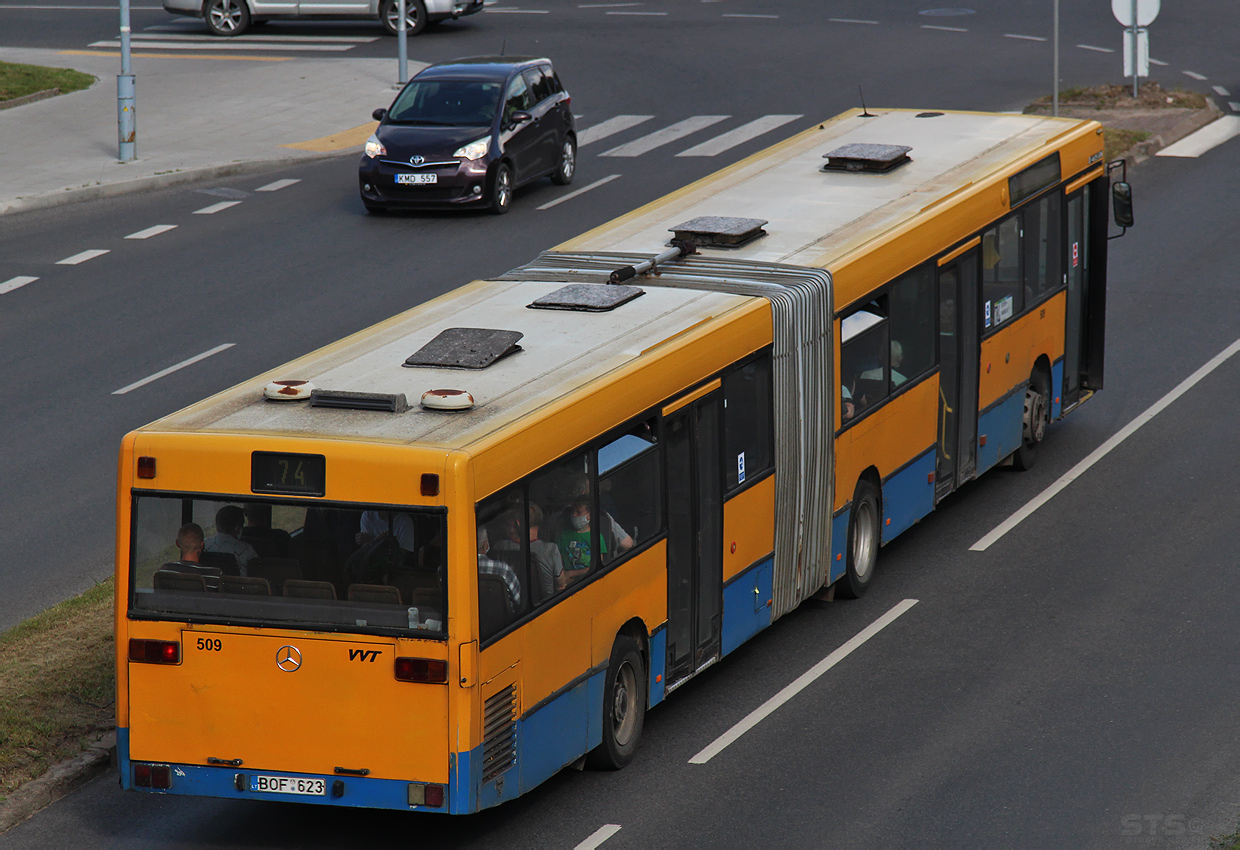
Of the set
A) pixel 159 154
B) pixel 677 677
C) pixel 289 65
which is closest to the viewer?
pixel 677 677

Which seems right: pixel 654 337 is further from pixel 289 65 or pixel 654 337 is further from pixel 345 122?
pixel 289 65

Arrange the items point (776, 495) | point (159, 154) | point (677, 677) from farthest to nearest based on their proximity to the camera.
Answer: point (159, 154) < point (776, 495) < point (677, 677)

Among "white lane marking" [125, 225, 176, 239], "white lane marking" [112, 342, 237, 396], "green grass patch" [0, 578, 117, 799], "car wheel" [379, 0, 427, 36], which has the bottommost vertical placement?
"green grass patch" [0, 578, 117, 799]

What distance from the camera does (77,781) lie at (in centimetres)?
996

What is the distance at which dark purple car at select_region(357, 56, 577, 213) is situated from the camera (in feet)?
79.8

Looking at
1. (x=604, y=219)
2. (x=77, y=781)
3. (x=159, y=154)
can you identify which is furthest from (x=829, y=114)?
(x=77, y=781)

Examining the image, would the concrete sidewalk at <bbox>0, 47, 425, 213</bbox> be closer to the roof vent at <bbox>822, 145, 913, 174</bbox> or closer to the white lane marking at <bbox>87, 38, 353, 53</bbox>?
the white lane marking at <bbox>87, 38, 353, 53</bbox>

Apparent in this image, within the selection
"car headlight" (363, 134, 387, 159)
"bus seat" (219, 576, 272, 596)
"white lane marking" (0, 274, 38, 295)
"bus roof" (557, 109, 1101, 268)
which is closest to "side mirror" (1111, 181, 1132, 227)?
"bus roof" (557, 109, 1101, 268)

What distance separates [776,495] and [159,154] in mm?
19147

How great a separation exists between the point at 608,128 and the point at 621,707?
20.9 meters

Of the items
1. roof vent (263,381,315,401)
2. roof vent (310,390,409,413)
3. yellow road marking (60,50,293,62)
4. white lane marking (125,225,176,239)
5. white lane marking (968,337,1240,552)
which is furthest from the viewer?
yellow road marking (60,50,293,62)

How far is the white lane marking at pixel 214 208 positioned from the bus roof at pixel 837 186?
11.2 meters

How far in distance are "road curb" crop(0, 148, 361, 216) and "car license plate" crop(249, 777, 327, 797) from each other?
18.1 m

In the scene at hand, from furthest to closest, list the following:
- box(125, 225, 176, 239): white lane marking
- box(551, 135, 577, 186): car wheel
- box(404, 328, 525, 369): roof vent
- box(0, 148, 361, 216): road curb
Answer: box(551, 135, 577, 186): car wheel
box(0, 148, 361, 216): road curb
box(125, 225, 176, 239): white lane marking
box(404, 328, 525, 369): roof vent
